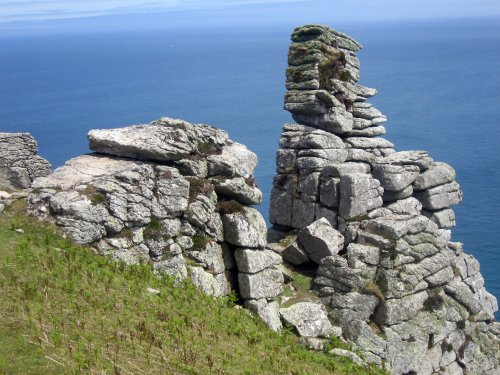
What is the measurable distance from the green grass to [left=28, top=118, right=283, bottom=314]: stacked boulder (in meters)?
1.52

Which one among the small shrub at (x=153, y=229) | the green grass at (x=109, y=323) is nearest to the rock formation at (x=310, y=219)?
the small shrub at (x=153, y=229)

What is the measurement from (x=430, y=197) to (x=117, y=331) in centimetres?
2730

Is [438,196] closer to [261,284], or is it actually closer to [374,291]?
[374,291]

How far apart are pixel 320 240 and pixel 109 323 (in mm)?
17472

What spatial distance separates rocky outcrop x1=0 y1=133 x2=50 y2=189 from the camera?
1447 inches

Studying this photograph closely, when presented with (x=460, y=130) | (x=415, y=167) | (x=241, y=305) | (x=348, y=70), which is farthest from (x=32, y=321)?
(x=460, y=130)

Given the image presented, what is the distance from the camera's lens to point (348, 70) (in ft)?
154

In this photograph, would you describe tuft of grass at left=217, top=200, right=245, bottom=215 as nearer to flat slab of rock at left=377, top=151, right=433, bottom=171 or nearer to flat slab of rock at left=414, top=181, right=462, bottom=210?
flat slab of rock at left=377, top=151, right=433, bottom=171

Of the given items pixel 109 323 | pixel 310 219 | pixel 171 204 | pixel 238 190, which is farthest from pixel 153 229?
pixel 310 219

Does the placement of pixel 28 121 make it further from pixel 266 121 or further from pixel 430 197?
pixel 430 197

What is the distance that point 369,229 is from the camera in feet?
123

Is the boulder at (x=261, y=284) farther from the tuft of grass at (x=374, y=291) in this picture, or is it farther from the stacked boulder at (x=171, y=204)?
the tuft of grass at (x=374, y=291)

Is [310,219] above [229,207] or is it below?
below

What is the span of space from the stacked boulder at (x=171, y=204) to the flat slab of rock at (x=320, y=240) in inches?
177
